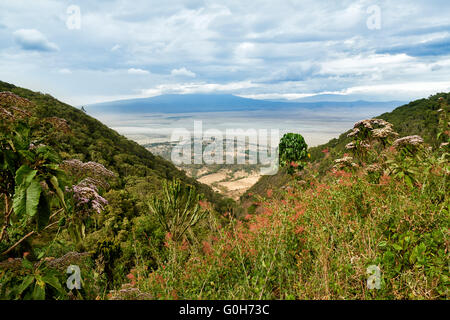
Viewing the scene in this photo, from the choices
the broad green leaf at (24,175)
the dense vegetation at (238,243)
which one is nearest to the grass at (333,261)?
the dense vegetation at (238,243)

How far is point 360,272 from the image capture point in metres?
2.30

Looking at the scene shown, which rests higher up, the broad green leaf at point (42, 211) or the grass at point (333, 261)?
the broad green leaf at point (42, 211)

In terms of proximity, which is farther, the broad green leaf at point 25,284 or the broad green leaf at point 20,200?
the broad green leaf at point 25,284

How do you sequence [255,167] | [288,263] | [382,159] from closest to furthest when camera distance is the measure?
[288,263] → [382,159] → [255,167]

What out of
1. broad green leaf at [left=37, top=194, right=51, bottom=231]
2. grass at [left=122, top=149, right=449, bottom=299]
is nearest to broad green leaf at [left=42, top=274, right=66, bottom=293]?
broad green leaf at [left=37, top=194, right=51, bottom=231]

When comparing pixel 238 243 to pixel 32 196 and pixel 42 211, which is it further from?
pixel 32 196

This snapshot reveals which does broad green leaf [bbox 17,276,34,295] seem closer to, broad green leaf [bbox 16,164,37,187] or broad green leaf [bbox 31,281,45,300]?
broad green leaf [bbox 31,281,45,300]

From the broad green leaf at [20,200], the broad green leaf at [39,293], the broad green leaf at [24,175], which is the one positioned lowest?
the broad green leaf at [39,293]

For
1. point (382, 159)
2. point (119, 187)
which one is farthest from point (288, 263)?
point (119, 187)

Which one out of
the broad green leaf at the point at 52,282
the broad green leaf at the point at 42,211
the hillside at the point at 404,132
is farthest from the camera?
the hillside at the point at 404,132

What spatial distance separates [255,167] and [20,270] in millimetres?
102367

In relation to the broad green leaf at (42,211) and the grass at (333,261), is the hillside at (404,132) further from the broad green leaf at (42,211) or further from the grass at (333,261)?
the broad green leaf at (42,211)
